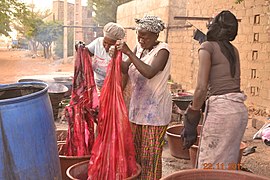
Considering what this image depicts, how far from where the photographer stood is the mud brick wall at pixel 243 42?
22.1ft

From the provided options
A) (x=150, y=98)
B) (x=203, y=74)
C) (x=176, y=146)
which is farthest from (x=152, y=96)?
(x=176, y=146)

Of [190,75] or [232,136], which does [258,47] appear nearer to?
[190,75]

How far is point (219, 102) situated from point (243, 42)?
16.7ft

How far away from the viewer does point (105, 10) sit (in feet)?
89.1

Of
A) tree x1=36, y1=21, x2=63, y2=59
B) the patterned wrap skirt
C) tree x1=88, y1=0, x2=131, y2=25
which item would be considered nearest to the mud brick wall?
the patterned wrap skirt

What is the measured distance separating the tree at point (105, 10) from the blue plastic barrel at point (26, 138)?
2464 centimetres

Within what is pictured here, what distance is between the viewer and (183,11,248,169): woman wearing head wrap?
2557 millimetres

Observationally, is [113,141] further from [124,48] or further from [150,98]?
[124,48]

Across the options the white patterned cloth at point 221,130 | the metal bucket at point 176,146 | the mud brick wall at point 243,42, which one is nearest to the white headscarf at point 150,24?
the white patterned cloth at point 221,130

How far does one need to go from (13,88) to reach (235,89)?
5.19 ft

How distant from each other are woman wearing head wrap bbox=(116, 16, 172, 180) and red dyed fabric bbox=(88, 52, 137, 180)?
0.15 metres

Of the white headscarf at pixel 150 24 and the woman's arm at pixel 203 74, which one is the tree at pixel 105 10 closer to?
the white headscarf at pixel 150 24

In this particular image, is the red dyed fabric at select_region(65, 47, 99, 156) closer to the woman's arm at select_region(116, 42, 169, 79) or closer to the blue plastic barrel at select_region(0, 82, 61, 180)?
the woman's arm at select_region(116, 42, 169, 79)

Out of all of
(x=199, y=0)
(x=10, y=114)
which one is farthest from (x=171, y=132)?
(x=199, y=0)
